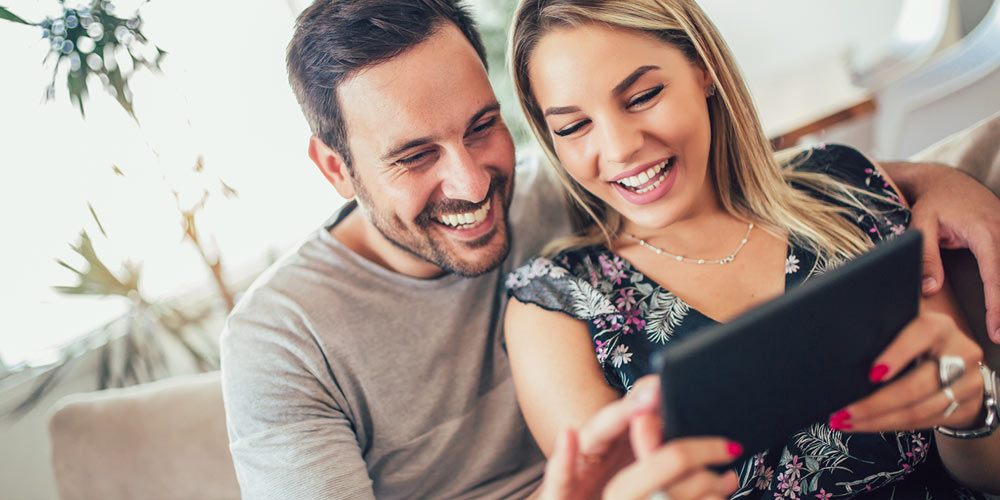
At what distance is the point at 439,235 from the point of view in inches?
50.6

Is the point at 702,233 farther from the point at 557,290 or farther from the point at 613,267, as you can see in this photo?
the point at 557,290

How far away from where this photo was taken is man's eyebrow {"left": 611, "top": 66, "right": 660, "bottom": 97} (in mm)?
1004

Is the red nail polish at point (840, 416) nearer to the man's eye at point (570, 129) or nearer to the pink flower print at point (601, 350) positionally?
the pink flower print at point (601, 350)

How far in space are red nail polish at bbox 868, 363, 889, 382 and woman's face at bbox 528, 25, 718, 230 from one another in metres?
0.47

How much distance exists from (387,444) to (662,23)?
0.95 meters

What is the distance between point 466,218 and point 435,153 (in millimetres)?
147

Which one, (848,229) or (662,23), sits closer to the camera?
(662,23)

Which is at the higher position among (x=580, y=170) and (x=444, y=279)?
(x=580, y=170)

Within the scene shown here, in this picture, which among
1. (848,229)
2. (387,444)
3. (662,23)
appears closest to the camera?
(662,23)

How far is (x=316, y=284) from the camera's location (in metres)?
1.28

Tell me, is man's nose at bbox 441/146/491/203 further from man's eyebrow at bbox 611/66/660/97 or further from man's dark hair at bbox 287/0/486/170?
man's eyebrow at bbox 611/66/660/97

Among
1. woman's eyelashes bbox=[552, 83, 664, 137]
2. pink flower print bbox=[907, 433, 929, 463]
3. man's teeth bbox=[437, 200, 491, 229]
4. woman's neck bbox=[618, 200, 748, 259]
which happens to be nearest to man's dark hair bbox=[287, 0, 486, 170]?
man's teeth bbox=[437, 200, 491, 229]

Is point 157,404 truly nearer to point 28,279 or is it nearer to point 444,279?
point 444,279

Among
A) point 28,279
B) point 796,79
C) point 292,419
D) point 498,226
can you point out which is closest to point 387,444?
point 292,419
